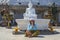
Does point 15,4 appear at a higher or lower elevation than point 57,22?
higher

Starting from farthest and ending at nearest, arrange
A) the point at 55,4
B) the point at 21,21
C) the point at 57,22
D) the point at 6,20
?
the point at 55,4 < the point at 57,22 < the point at 6,20 < the point at 21,21

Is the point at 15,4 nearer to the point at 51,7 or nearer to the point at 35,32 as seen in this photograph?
the point at 51,7

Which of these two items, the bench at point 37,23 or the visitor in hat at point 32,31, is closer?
the visitor in hat at point 32,31

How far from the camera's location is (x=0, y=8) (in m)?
19.6

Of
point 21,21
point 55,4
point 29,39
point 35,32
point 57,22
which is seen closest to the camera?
point 29,39

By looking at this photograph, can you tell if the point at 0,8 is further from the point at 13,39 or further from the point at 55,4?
the point at 13,39

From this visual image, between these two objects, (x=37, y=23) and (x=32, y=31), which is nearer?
(x=32, y=31)

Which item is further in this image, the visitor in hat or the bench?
the bench

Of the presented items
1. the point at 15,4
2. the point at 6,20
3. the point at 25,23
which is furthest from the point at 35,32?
the point at 15,4

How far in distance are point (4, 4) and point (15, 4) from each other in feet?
3.36

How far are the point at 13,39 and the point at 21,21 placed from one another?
9.01 feet

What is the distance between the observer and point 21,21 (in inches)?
493

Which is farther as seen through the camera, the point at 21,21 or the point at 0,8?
the point at 0,8

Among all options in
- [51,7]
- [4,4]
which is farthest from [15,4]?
[51,7]
